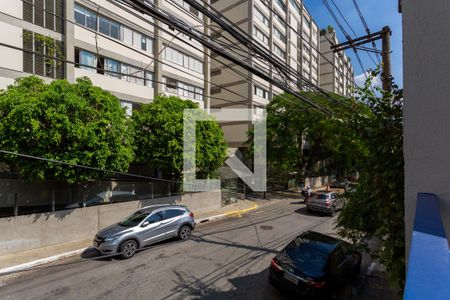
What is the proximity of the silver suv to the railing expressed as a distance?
9540 mm

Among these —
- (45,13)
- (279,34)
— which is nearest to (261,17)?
(279,34)

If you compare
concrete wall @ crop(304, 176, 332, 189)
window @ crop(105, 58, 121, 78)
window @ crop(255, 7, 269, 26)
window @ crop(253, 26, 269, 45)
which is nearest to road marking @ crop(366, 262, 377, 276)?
window @ crop(105, 58, 121, 78)

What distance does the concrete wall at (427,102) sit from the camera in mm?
2463

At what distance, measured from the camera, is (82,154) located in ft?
33.9

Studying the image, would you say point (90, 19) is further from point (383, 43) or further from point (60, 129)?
point (383, 43)

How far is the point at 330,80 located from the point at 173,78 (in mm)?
49197

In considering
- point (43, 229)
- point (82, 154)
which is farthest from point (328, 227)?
point (43, 229)

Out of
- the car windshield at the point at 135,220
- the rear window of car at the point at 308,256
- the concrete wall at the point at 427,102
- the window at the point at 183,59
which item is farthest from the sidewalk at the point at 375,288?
the window at the point at 183,59

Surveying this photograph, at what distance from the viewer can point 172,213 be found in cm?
1137

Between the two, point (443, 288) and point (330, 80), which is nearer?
point (443, 288)

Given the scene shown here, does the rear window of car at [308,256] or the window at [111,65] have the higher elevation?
the window at [111,65]

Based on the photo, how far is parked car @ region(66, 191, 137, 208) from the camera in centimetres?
1233

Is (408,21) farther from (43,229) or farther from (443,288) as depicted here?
(43,229)

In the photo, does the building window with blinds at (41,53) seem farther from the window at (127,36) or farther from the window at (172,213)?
the window at (172,213)
